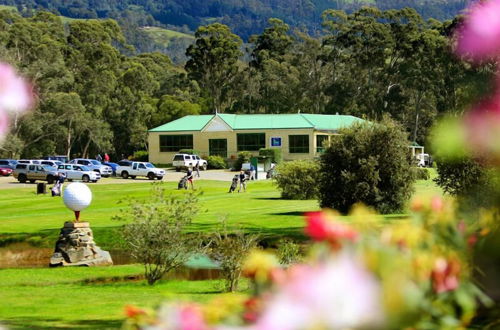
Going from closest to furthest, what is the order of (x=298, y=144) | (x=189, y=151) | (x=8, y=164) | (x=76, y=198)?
(x=76, y=198), (x=8, y=164), (x=189, y=151), (x=298, y=144)

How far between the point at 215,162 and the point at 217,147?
5.75m

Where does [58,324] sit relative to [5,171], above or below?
below

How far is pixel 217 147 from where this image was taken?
7706cm

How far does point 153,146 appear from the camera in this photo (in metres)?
78.2

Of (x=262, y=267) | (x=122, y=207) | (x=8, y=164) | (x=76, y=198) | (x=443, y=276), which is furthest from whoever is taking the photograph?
(x=8, y=164)

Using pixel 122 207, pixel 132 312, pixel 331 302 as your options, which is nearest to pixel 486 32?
pixel 331 302

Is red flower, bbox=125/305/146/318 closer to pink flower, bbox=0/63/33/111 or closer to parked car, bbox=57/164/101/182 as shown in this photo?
pink flower, bbox=0/63/33/111

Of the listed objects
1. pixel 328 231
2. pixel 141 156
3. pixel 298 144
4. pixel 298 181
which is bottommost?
pixel 298 181

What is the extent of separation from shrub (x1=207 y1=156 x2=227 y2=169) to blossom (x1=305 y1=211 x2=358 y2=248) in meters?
69.8

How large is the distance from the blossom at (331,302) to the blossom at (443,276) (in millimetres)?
475

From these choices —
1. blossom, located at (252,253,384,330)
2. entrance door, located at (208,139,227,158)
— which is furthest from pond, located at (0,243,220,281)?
entrance door, located at (208,139,227,158)

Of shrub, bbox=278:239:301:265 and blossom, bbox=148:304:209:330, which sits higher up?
blossom, bbox=148:304:209:330

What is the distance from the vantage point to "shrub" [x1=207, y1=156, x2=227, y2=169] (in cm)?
7150

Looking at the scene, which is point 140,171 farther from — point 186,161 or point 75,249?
point 75,249
